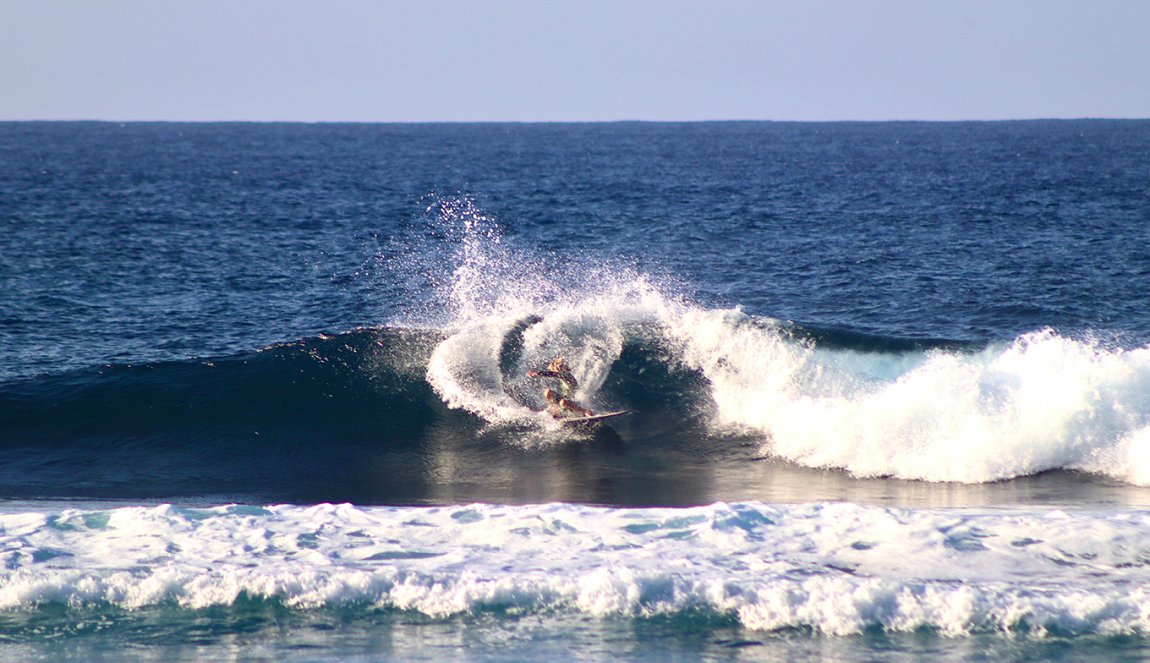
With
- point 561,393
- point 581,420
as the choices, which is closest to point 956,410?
point 581,420

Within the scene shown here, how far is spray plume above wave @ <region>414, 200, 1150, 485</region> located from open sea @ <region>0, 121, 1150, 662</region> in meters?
0.06

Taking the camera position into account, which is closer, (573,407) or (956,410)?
(956,410)

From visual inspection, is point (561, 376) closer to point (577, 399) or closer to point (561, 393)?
point (561, 393)

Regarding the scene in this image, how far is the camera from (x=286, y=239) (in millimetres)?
35750

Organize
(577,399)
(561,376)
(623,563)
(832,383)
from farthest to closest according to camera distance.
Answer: (577,399) → (832,383) → (561,376) → (623,563)

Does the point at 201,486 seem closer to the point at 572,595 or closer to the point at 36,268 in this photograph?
the point at 572,595

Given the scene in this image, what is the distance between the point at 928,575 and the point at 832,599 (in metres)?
1.18

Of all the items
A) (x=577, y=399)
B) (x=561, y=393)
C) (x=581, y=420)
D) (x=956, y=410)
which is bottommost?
(x=581, y=420)

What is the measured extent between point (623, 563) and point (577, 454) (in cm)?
474

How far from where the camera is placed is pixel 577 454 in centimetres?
1495

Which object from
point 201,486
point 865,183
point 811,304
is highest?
point 865,183

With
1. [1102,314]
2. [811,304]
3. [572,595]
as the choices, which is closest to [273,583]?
[572,595]

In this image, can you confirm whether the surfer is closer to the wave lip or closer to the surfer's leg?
the surfer's leg

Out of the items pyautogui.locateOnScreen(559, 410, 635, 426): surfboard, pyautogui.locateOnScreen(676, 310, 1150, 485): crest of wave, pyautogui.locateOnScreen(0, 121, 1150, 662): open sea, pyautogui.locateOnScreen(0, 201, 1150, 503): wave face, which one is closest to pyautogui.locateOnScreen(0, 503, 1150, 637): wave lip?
→ pyautogui.locateOnScreen(0, 121, 1150, 662): open sea
